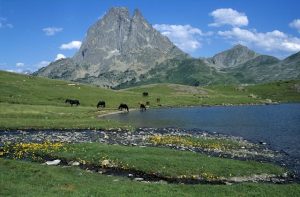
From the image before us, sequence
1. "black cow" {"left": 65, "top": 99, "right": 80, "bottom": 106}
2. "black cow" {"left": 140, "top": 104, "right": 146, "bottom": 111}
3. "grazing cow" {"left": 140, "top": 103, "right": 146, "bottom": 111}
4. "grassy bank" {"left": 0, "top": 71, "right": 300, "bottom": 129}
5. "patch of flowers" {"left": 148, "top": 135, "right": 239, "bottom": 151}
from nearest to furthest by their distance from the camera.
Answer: "patch of flowers" {"left": 148, "top": 135, "right": 239, "bottom": 151}, "grassy bank" {"left": 0, "top": 71, "right": 300, "bottom": 129}, "black cow" {"left": 65, "top": 99, "right": 80, "bottom": 106}, "grazing cow" {"left": 140, "top": 103, "right": 146, "bottom": 111}, "black cow" {"left": 140, "top": 104, "right": 146, "bottom": 111}

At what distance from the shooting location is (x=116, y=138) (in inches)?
2618

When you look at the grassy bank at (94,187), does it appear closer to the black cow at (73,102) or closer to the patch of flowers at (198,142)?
the patch of flowers at (198,142)

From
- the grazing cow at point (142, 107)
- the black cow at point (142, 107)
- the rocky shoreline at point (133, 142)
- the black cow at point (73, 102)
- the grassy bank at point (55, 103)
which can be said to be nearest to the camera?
the rocky shoreline at point (133, 142)

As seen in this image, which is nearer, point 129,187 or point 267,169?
point 129,187

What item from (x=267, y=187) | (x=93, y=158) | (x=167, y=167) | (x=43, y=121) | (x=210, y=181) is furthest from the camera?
(x=43, y=121)

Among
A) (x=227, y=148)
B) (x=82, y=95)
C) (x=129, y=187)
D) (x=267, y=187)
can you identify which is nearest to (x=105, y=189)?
(x=129, y=187)

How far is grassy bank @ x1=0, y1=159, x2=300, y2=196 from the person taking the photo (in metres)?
31.1

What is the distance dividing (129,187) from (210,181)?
391 inches

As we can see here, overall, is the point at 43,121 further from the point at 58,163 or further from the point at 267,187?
the point at 267,187

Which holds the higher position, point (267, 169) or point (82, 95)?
point (82, 95)

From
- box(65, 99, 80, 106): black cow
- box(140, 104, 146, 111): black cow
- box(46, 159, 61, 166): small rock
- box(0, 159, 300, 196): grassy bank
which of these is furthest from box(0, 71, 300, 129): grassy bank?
box(0, 159, 300, 196): grassy bank

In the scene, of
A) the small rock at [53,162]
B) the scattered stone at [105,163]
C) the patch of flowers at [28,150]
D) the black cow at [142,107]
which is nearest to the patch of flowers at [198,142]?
→ the patch of flowers at [28,150]

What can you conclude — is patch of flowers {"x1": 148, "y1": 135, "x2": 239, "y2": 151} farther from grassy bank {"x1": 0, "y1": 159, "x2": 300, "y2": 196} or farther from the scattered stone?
grassy bank {"x1": 0, "y1": 159, "x2": 300, "y2": 196}

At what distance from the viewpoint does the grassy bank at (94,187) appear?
31.1 metres
